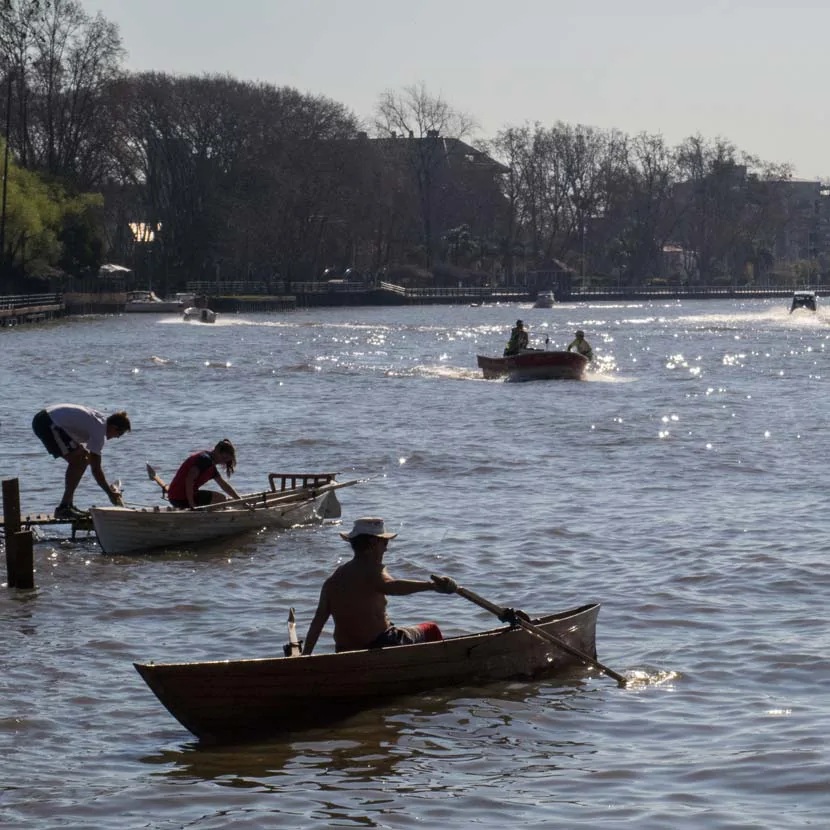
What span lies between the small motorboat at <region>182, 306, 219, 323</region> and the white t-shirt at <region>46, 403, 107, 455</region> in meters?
79.8

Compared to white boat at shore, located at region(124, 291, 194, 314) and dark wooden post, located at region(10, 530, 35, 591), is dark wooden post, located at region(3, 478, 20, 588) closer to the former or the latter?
dark wooden post, located at region(10, 530, 35, 591)

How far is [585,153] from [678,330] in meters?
82.9

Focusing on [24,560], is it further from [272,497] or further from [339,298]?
[339,298]

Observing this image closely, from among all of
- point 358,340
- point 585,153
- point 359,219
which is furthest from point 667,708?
point 585,153

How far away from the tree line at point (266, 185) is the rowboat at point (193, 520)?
222 feet

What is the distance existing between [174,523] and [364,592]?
24.8ft

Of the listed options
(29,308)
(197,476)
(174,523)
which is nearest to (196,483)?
(197,476)

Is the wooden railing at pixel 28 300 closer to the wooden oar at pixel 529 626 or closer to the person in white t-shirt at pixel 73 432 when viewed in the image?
the person in white t-shirt at pixel 73 432

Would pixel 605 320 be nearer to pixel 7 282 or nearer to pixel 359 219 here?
pixel 359 219

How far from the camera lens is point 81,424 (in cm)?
1870

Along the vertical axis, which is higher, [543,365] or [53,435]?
[53,435]

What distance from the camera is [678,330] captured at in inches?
3890

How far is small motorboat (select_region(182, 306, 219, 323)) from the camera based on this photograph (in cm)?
9819

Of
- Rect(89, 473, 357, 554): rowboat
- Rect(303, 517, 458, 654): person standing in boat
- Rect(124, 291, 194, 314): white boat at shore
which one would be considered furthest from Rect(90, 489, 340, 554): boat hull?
Rect(124, 291, 194, 314): white boat at shore
